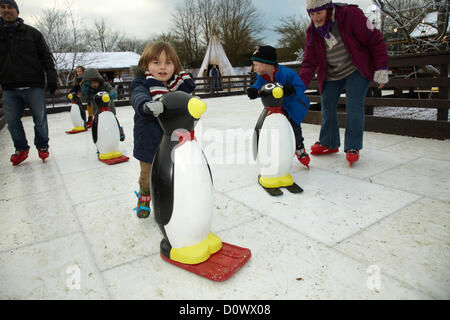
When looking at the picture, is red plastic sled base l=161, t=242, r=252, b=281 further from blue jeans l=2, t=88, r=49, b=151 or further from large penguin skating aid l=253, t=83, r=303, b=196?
blue jeans l=2, t=88, r=49, b=151

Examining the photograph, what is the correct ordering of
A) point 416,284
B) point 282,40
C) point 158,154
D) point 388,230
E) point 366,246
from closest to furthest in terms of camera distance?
point 416,284, point 158,154, point 366,246, point 388,230, point 282,40

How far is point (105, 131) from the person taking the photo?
3881 mm

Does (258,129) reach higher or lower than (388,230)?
higher

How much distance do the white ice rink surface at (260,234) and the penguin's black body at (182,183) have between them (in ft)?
0.58

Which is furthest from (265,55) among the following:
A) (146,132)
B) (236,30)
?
(236,30)

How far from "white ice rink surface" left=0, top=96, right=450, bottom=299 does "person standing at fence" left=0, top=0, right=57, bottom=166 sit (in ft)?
2.28

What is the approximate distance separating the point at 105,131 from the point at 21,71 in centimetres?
115

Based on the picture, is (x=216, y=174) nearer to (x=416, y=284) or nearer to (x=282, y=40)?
(x=416, y=284)

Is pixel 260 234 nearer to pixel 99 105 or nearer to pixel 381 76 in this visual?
pixel 381 76

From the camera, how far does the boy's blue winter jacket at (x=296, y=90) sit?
2.87 meters

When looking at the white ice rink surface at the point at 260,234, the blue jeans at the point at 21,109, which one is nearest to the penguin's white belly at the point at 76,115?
the blue jeans at the point at 21,109

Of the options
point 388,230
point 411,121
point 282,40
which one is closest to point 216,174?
point 388,230

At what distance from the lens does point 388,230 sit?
1.98 metres

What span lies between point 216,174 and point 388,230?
1729mm
